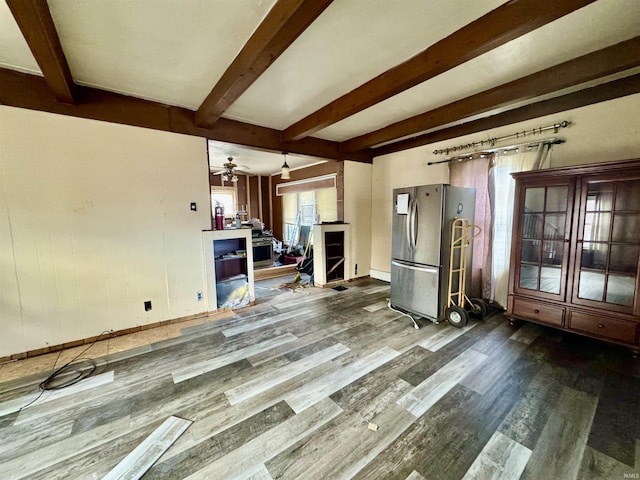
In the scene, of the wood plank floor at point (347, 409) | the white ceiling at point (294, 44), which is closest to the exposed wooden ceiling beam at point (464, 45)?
the white ceiling at point (294, 44)

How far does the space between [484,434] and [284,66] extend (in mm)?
3201

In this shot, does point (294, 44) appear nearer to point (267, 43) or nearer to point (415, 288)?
point (267, 43)

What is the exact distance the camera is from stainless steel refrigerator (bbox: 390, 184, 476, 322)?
3111mm

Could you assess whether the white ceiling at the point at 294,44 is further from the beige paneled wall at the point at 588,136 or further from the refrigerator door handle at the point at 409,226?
the refrigerator door handle at the point at 409,226

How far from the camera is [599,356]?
7.95 feet

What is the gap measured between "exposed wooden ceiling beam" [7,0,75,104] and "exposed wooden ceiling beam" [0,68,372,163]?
0.19 metres

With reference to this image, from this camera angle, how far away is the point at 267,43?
5.69 feet

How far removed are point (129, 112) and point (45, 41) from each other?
120 cm

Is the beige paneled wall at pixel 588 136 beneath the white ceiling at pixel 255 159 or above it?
beneath

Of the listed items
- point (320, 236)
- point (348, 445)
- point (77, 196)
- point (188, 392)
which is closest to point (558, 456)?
point (348, 445)

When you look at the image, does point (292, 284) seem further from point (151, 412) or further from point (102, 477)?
point (102, 477)

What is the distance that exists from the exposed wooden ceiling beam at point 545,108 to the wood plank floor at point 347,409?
8.51 feet

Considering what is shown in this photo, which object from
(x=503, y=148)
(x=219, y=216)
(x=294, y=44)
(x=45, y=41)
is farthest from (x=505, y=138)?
(x=45, y=41)

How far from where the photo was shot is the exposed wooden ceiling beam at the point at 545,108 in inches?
100
